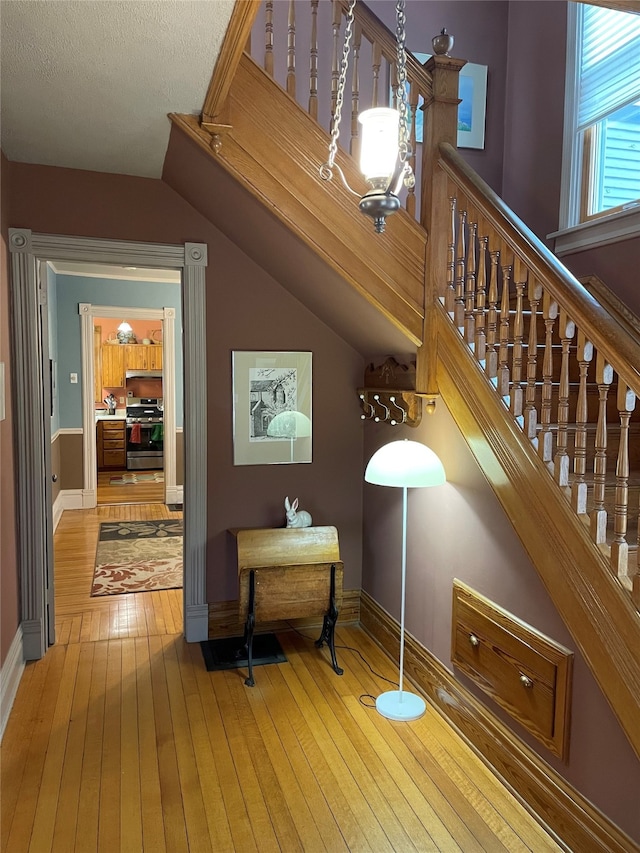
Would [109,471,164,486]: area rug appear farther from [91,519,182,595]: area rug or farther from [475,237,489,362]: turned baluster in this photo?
[475,237,489,362]: turned baluster

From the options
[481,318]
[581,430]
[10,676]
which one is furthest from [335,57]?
[10,676]

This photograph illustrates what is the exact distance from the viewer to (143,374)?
403 inches

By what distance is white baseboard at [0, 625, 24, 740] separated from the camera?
9.18ft

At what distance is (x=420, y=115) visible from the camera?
4152 millimetres

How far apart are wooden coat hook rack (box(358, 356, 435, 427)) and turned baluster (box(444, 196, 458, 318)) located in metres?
0.42

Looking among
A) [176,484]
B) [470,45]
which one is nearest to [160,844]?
[470,45]

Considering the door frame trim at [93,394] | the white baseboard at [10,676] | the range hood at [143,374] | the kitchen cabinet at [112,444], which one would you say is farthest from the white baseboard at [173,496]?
the white baseboard at [10,676]

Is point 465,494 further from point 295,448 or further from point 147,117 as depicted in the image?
point 147,117

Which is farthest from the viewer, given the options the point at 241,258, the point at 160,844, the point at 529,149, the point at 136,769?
the point at 529,149

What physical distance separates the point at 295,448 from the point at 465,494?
4.51 feet

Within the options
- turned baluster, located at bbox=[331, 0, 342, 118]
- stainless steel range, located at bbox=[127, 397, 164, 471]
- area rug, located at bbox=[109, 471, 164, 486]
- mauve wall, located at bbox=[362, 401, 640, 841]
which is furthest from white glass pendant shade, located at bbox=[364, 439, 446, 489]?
stainless steel range, located at bbox=[127, 397, 164, 471]

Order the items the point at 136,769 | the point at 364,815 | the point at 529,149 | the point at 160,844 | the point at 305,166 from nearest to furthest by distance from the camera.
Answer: the point at 160,844
the point at 364,815
the point at 136,769
the point at 305,166
the point at 529,149

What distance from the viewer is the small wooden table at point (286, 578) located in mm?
3266

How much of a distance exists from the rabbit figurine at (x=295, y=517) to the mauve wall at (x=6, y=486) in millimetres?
1499
